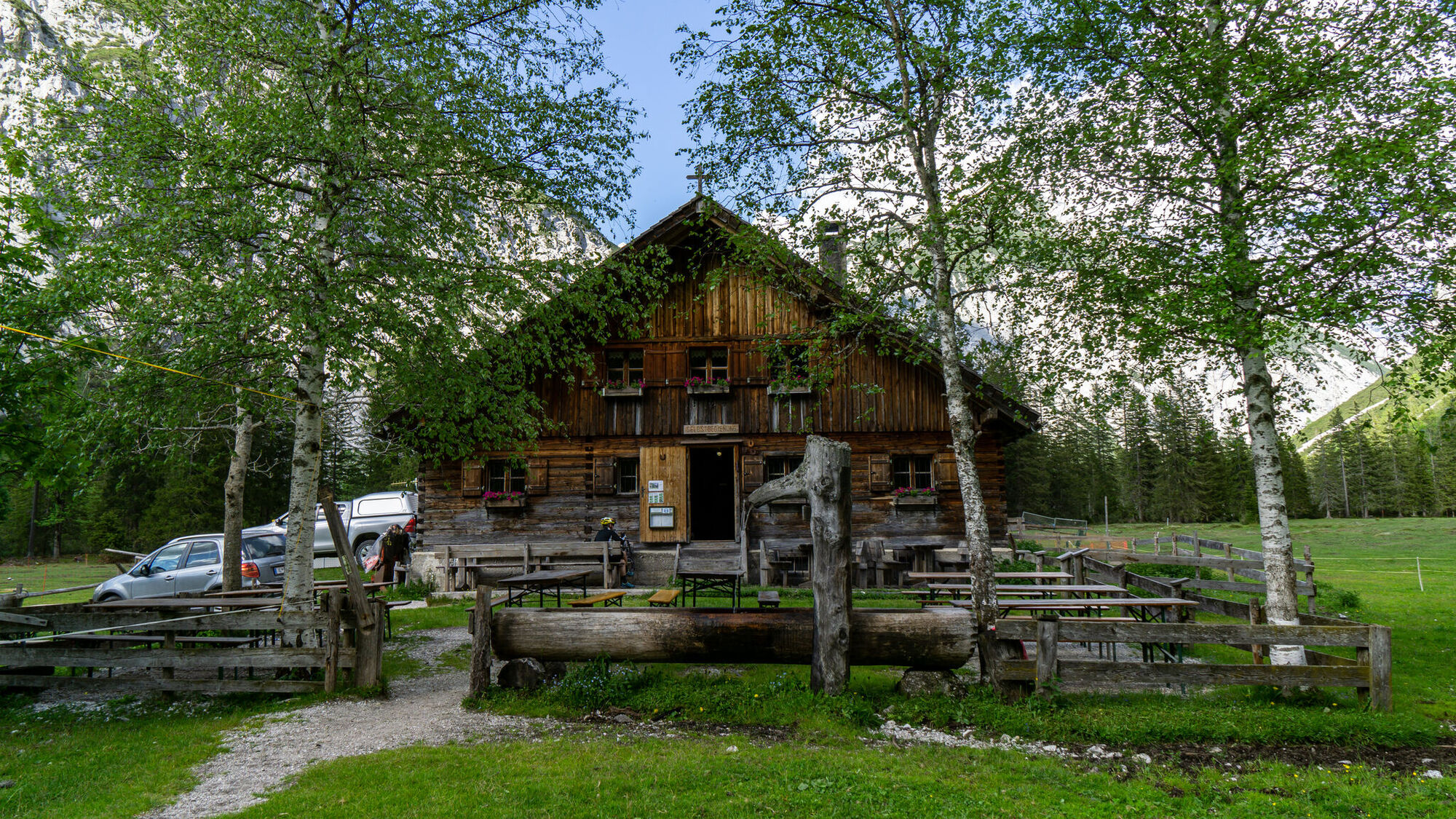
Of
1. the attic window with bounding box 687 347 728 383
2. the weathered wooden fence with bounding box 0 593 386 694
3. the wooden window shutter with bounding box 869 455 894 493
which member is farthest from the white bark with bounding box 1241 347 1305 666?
the attic window with bounding box 687 347 728 383

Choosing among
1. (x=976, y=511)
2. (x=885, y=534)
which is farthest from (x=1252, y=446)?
(x=885, y=534)

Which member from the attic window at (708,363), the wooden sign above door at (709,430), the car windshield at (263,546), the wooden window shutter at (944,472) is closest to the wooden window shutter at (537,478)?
the wooden sign above door at (709,430)

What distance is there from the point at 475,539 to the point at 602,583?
12.7 ft

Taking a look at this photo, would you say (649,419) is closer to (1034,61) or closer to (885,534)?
(885,534)

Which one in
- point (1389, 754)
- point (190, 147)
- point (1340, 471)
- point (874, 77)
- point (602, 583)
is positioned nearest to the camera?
point (1389, 754)

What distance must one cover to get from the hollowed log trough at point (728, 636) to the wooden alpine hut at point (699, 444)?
10097mm

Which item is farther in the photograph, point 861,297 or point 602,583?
point 602,583

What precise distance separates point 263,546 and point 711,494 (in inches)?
542

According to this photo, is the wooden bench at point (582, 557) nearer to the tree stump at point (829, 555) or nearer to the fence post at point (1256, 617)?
the tree stump at point (829, 555)

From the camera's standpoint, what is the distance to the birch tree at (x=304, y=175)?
28.6ft

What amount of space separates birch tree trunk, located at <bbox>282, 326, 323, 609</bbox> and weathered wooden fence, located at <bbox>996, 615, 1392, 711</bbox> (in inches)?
328

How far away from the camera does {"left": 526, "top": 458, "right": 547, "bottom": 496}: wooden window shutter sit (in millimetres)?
19344

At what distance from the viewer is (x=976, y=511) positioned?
9133 mm

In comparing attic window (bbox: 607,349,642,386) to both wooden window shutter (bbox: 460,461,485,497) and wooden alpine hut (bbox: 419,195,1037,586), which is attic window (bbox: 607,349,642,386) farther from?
wooden window shutter (bbox: 460,461,485,497)
